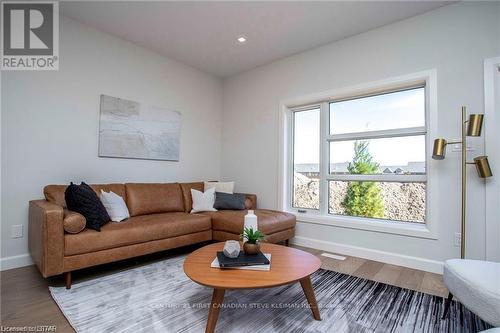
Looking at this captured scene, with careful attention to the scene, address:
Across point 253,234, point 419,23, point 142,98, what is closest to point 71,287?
point 253,234

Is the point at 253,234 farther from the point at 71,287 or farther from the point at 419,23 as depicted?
the point at 419,23

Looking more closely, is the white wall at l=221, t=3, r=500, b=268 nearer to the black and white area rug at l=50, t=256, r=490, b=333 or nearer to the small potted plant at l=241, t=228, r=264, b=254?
the black and white area rug at l=50, t=256, r=490, b=333

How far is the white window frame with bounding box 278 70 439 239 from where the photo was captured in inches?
103

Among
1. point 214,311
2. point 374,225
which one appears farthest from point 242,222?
point 374,225

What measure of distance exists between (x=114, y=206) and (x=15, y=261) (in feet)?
3.66

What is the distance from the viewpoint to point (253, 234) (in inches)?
71.8

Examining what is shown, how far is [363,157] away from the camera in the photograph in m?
3.24

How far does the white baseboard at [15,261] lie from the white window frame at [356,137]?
3.12 metres

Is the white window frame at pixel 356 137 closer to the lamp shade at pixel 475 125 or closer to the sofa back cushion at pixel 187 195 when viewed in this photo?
the lamp shade at pixel 475 125

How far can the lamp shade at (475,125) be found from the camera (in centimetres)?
216

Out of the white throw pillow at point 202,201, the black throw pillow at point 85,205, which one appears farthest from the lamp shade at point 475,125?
the black throw pillow at point 85,205

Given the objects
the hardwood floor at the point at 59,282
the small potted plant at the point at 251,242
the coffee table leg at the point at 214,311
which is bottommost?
the hardwood floor at the point at 59,282

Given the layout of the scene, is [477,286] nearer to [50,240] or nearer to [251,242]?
[251,242]

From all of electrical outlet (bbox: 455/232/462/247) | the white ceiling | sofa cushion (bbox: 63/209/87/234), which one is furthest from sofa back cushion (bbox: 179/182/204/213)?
electrical outlet (bbox: 455/232/462/247)
